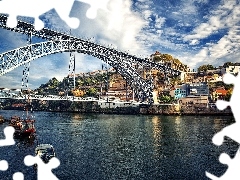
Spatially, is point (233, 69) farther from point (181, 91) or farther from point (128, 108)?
point (128, 108)

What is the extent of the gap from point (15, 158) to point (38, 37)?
72.5 ft

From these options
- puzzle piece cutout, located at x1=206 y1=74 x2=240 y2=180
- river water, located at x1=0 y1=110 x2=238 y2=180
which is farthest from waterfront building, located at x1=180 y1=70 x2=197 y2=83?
puzzle piece cutout, located at x1=206 y1=74 x2=240 y2=180

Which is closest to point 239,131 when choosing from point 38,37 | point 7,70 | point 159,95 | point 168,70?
point 7,70

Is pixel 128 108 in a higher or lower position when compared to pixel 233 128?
lower

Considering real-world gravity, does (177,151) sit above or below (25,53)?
below

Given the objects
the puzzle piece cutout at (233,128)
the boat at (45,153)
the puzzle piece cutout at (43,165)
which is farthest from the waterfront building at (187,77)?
the puzzle piece cutout at (233,128)

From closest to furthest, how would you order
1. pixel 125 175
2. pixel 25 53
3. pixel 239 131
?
1. pixel 239 131
2. pixel 125 175
3. pixel 25 53

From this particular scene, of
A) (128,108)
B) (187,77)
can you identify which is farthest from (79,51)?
(187,77)

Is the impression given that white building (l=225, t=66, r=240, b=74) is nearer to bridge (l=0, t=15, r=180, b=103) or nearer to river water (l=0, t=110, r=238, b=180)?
bridge (l=0, t=15, r=180, b=103)

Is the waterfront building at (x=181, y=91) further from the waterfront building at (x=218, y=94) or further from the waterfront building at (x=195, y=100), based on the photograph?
the waterfront building at (x=218, y=94)

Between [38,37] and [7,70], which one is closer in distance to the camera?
[7,70]

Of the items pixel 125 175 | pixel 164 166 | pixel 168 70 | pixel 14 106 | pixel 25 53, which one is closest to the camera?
pixel 125 175

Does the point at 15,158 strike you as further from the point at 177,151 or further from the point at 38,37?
the point at 38,37

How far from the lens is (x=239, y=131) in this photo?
481 cm
